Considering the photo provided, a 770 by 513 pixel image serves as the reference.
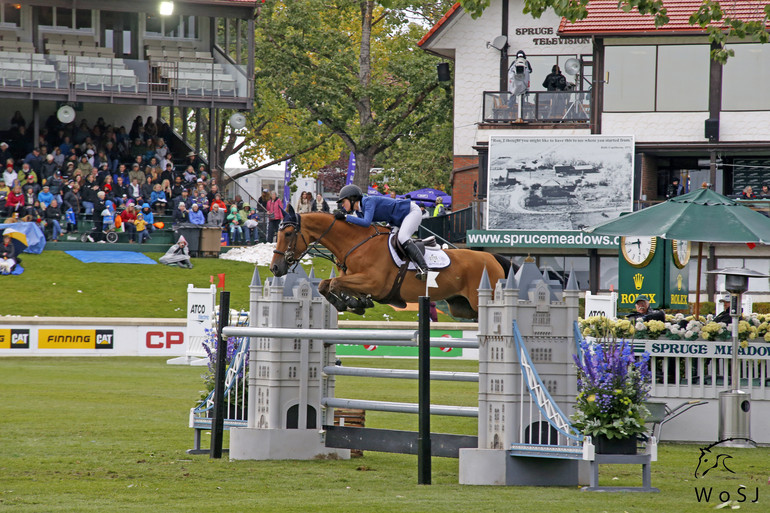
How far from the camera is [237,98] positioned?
36.8 metres

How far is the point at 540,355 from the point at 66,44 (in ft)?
103

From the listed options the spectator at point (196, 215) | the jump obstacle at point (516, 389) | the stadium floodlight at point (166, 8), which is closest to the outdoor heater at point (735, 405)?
the jump obstacle at point (516, 389)

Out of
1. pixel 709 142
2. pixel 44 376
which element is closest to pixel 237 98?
pixel 709 142

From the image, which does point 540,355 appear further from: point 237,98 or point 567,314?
point 237,98

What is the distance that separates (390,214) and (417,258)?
75 cm

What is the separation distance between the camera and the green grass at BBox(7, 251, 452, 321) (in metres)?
26.3

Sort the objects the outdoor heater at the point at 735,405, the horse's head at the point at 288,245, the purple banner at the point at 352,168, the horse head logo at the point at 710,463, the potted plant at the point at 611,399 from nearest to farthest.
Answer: the potted plant at the point at 611,399, the horse head logo at the point at 710,463, the horse's head at the point at 288,245, the outdoor heater at the point at 735,405, the purple banner at the point at 352,168

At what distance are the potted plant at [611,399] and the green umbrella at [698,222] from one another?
437 centimetres

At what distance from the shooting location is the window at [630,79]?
111 feet

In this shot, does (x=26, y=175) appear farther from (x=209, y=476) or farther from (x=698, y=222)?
(x=209, y=476)

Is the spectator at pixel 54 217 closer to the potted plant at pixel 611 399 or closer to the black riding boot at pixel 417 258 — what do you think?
the black riding boot at pixel 417 258

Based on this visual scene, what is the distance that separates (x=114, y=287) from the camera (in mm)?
28297

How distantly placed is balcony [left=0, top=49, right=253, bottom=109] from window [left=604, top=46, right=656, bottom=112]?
457 inches

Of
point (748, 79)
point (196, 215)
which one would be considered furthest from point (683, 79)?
point (196, 215)
